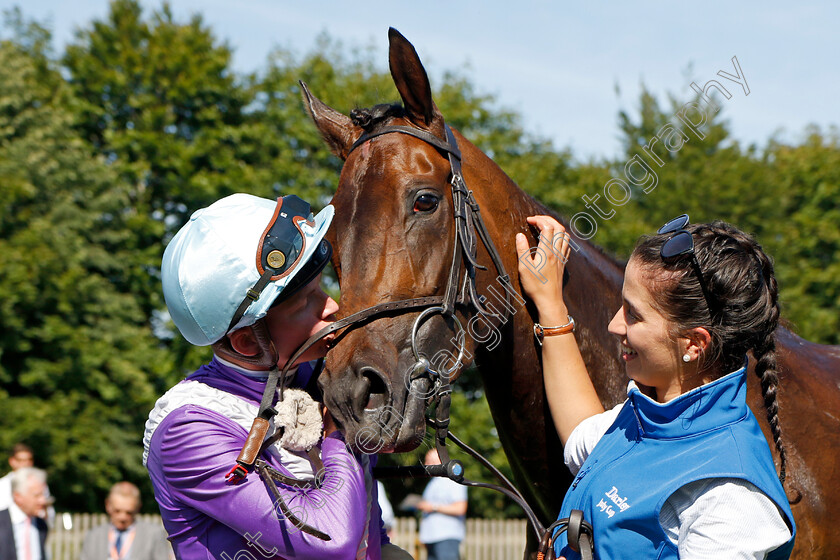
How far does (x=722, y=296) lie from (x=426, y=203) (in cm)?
106

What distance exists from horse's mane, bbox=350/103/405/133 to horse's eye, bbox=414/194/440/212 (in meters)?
0.34

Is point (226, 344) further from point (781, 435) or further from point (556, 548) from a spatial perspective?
point (781, 435)

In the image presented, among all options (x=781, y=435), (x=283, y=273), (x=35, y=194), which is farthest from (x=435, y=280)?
(x=35, y=194)

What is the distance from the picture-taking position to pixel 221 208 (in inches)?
82.1

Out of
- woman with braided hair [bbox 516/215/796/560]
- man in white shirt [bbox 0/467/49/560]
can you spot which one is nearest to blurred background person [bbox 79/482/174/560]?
man in white shirt [bbox 0/467/49/560]

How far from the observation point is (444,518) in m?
8.91

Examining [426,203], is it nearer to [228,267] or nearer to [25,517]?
[228,267]

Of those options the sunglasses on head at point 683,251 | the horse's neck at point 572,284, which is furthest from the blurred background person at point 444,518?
the sunglasses on head at point 683,251

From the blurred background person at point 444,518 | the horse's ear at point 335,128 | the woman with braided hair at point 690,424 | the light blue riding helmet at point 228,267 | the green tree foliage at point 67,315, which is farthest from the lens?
the green tree foliage at point 67,315

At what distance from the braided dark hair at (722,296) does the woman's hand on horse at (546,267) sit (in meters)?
0.72

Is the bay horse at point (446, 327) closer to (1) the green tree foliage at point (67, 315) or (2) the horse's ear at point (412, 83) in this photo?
(2) the horse's ear at point (412, 83)

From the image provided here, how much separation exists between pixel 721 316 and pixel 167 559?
6840mm

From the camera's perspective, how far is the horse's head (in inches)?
88.5

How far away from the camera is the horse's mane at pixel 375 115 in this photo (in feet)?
8.95
